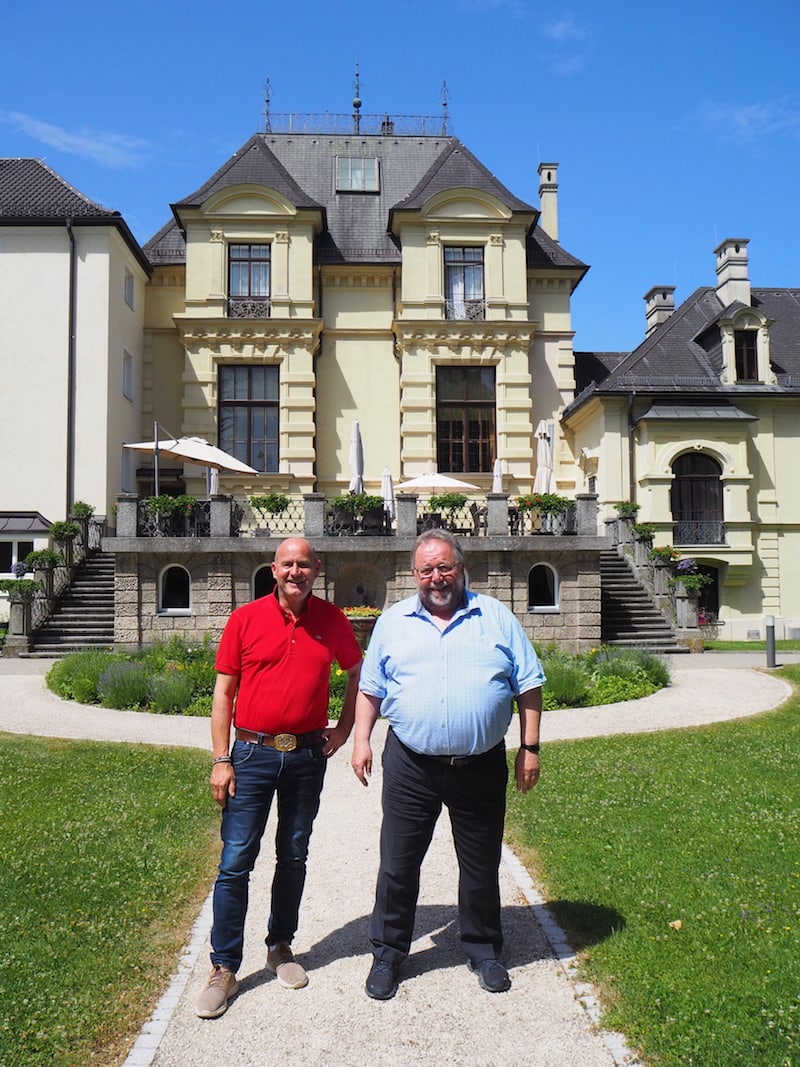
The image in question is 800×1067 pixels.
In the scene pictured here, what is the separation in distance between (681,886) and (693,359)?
25168mm

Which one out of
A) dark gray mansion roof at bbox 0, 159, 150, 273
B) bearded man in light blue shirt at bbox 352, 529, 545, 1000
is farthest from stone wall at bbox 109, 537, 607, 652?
bearded man in light blue shirt at bbox 352, 529, 545, 1000

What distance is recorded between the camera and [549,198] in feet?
103

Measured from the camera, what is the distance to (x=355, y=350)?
27.8 meters

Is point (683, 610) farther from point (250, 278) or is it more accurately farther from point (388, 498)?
point (250, 278)

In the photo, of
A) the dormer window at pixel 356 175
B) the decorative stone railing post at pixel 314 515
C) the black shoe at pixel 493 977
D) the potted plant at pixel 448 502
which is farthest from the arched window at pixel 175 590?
the dormer window at pixel 356 175

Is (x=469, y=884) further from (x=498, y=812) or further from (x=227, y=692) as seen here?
(x=227, y=692)

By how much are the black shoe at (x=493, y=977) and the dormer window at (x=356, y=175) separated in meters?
28.7

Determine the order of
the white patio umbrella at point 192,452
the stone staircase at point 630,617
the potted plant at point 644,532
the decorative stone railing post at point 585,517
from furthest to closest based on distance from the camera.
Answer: the potted plant at point 644,532 < the stone staircase at point 630,617 < the white patio umbrella at point 192,452 < the decorative stone railing post at point 585,517

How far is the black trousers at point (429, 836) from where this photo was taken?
4.61 meters

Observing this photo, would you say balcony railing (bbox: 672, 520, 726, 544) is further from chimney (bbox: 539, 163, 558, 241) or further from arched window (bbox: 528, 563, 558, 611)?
chimney (bbox: 539, 163, 558, 241)

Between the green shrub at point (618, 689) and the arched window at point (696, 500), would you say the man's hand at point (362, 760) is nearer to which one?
the green shrub at point (618, 689)

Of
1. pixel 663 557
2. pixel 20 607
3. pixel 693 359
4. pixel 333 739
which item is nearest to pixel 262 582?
pixel 20 607

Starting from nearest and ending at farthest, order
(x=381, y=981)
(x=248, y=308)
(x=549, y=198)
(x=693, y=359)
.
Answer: (x=381, y=981), (x=248, y=308), (x=693, y=359), (x=549, y=198)

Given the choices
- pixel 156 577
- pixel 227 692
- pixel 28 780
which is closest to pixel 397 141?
pixel 156 577
